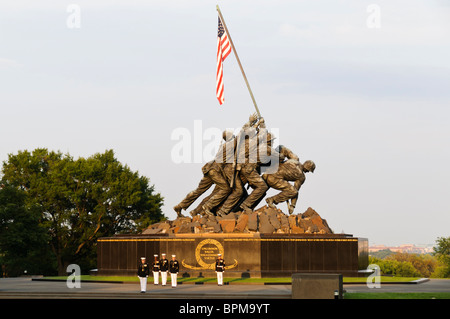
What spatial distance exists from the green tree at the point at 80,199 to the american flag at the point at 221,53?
2243 centimetres

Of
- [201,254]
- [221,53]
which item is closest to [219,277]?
[201,254]

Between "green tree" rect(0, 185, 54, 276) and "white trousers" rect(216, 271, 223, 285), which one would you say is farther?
"green tree" rect(0, 185, 54, 276)

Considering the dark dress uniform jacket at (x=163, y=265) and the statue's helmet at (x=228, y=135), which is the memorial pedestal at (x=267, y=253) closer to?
the dark dress uniform jacket at (x=163, y=265)

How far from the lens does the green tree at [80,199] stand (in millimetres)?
54844

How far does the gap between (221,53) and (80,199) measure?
2387 cm

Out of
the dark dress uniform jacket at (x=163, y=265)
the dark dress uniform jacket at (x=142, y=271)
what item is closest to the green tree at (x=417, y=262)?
the dark dress uniform jacket at (x=163, y=265)

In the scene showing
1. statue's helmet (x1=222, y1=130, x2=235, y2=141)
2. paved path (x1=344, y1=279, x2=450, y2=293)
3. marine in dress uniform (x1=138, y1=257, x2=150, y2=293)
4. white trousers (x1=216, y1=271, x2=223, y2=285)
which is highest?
statue's helmet (x1=222, y1=130, x2=235, y2=141)

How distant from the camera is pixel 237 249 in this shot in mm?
32406

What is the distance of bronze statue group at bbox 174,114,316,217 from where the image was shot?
36.3 m

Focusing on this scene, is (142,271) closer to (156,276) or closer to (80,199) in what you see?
(156,276)

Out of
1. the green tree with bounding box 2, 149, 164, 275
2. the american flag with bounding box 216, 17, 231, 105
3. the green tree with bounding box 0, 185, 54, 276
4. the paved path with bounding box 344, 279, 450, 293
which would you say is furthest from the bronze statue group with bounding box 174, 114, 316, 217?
the green tree with bounding box 2, 149, 164, 275

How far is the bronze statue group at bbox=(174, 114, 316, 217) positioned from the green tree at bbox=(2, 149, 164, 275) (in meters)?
19.7

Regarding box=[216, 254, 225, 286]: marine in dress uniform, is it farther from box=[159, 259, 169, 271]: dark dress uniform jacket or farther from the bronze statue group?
the bronze statue group
